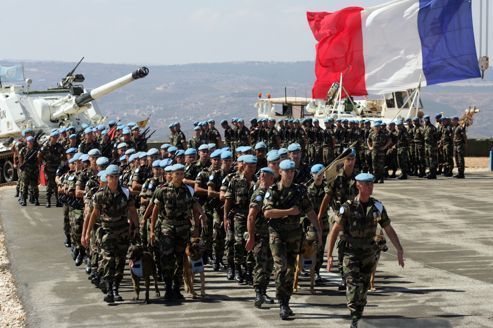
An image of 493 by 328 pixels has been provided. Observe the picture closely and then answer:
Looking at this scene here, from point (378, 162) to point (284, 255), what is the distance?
16.8 metres

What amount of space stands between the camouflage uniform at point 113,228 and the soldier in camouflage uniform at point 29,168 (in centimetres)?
1207

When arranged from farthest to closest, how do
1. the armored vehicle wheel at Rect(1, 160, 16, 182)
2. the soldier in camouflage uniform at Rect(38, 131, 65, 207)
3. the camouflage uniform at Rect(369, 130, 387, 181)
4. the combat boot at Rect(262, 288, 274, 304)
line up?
the armored vehicle wheel at Rect(1, 160, 16, 182) → the camouflage uniform at Rect(369, 130, 387, 181) → the soldier in camouflage uniform at Rect(38, 131, 65, 207) → the combat boot at Rect(262, 288, 274, 304)

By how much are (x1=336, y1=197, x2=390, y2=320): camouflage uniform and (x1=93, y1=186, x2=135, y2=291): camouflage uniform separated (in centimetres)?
337

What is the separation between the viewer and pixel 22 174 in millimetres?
23812

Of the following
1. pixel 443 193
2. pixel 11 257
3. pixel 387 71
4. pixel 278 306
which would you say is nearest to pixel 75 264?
pixel 11 257

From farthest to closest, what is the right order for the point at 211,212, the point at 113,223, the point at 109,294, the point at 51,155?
the point at 51,155 → the point at 211,212 → the point at 113,223 → the point at 109,294

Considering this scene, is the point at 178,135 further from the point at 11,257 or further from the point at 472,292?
the point at 472,292

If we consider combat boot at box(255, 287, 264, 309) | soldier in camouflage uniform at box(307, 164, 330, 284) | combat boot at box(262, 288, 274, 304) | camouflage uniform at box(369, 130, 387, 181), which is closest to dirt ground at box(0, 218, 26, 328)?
combat boot at box(255, 287, 264, 309)

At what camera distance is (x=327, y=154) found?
93.8 ft

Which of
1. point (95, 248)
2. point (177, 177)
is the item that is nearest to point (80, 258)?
point (95, 248)

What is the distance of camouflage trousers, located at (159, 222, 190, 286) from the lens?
12.0m

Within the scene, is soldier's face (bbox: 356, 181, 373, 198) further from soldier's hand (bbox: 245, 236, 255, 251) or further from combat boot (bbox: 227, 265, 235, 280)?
combat boot (bbox: 227, 265, 235, 280)

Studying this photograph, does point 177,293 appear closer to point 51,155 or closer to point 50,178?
point 51,155

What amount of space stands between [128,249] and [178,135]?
42.2ft
